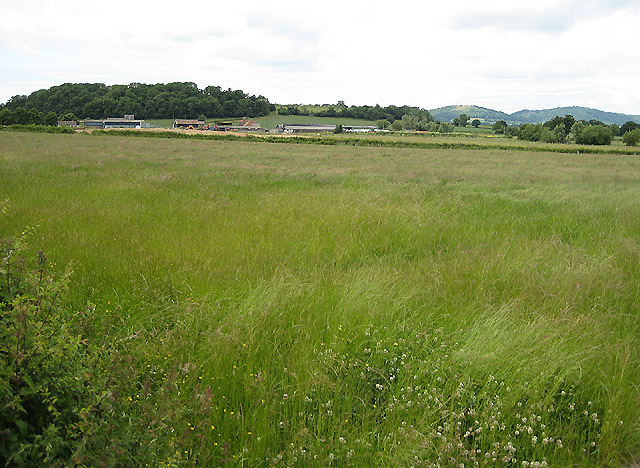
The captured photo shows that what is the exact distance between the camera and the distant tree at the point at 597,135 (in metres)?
79.6

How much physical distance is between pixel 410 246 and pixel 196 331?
225 inches

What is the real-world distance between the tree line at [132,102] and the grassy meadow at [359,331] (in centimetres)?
13452

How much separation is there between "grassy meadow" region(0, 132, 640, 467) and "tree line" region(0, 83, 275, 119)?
135 metres

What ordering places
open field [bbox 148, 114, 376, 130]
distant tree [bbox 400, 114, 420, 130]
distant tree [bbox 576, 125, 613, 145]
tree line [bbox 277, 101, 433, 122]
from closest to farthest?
distant tree [bbox 576, 125, 613, 145] < distant tree [bbox 400, 114, 420, 130] < open field [bbox 148, 114, 376, 130] < tree line [bbox 277, 101, 433, 122]

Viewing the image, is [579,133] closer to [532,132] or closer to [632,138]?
[632,138]

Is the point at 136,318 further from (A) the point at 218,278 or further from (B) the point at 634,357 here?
(B) the point at 634,357

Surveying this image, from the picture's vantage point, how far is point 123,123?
114875 mm

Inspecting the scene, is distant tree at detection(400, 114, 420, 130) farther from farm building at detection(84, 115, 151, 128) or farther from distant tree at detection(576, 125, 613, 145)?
farm building at detection(84, 115, 151, 128)

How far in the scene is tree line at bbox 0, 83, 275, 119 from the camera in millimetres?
125438

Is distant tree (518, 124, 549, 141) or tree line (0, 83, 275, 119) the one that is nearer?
distant tree (518, 124, 549, 141)

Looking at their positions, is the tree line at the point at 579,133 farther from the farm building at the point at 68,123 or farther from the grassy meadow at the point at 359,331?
the farm building at the point at 68,123

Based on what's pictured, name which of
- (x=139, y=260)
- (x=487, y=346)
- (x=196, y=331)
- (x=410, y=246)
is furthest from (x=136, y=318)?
(x=410, y=246)

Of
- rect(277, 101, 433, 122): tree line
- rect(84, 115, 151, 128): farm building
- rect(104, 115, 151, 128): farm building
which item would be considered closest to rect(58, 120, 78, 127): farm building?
rect(84, 115, 151, 128): farm building

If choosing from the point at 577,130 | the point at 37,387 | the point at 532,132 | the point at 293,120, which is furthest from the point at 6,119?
the point at 577,130
